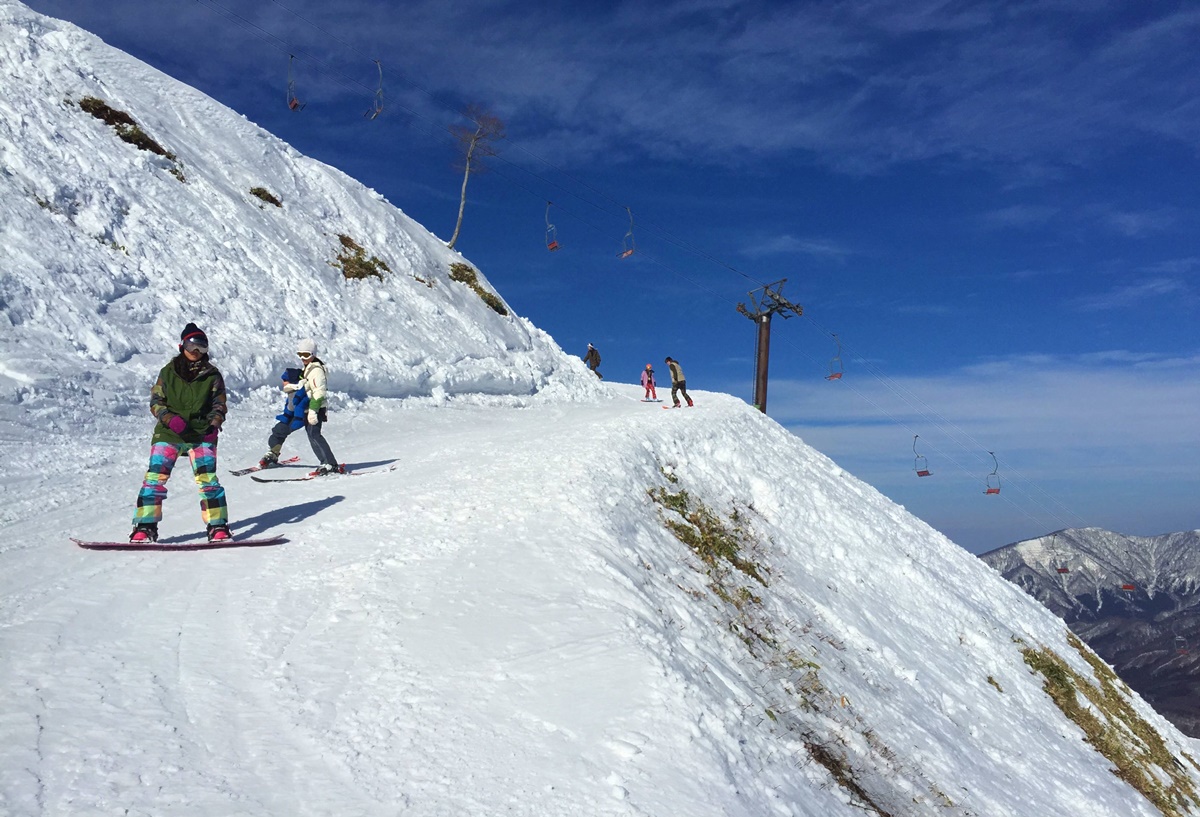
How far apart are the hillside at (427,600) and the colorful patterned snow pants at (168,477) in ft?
1.89

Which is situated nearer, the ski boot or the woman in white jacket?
the ski boot

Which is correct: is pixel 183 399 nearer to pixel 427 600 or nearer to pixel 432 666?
pixel 427 600

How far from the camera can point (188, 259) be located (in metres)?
21.3

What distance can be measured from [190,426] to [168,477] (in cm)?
64

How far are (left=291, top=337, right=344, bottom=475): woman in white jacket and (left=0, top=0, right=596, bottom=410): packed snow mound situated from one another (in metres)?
4.53

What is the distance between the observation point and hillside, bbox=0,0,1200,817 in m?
4.71

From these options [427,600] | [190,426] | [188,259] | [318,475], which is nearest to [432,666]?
[427,600]

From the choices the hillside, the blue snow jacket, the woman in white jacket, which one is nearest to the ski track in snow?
the hillside

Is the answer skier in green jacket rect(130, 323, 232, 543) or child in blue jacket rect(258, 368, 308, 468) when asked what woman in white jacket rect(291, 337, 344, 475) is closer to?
child in blue jacket rect(258, 368, 308, 468)

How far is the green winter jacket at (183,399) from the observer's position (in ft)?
27.3

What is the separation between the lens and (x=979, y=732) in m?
11.7

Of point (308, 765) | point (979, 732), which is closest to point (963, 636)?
point (979, 732)

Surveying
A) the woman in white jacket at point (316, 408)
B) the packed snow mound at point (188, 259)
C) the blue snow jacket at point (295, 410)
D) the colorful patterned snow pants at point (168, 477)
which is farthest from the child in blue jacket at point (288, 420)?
the colorful patterned snow pants at point (168, 477)

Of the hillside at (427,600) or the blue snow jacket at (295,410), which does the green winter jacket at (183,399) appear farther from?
the blue snow jacket at (295,410)
